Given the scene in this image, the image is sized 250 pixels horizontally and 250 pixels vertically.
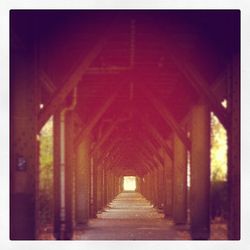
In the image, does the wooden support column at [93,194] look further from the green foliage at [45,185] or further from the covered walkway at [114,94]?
the covered walkway at [114,94]

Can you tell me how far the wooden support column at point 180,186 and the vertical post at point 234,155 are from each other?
995 centimetres

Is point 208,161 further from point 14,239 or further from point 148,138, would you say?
point 148,138

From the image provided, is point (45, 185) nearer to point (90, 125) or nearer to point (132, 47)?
point (90, 125)

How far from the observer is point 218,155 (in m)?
24.1

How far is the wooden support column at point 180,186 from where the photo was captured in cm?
2100

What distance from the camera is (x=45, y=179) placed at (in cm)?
1956

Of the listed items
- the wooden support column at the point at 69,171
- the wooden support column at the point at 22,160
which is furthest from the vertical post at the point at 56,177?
the wooden support column at the point at 22,160

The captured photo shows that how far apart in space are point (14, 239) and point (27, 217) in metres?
0.40

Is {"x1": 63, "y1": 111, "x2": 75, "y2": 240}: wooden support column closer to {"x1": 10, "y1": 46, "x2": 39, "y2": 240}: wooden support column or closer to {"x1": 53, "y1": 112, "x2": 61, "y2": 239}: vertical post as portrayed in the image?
{"x1": 53, "y1": 112, "x2": 61, "y2": 239}: vertical post

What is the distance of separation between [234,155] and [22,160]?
3.41 metres

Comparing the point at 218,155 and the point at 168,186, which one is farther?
the point at 168,186

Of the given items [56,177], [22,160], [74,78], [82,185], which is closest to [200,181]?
[56,177]

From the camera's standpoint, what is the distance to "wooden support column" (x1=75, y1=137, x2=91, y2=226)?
69.4ft
